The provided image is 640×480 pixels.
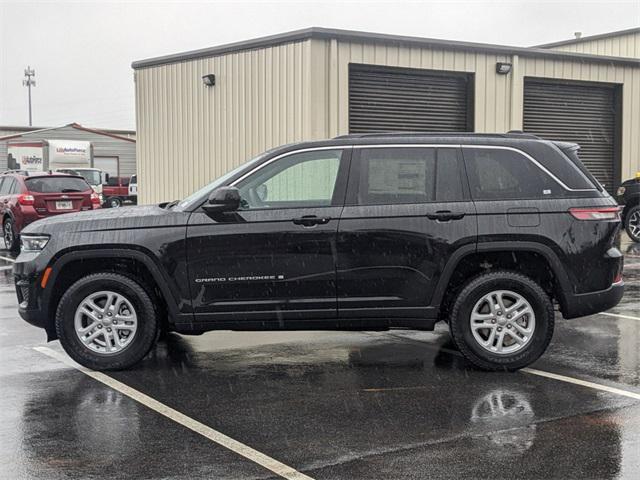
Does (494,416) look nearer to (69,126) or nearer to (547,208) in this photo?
(547,208)

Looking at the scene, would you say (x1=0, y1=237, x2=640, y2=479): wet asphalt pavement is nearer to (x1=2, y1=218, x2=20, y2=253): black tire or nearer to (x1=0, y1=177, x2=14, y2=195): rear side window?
(x1=2, y1=218, x2=20, y2=253): black tire

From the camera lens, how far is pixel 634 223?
16625mm

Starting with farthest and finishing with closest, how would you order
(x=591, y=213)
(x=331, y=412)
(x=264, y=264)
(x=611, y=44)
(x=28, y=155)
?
(x=28, y=155) < (x=611, y=44) < (x=591, y=213) < (x=264, y=264) < (x=331, y=412)

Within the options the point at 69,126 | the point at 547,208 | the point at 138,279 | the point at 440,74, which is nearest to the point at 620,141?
the point at 440,74

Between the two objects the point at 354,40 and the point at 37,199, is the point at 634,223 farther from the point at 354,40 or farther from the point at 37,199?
the point at 37,199

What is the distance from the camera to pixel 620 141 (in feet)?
69.9

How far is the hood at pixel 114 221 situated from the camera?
21.5 feet

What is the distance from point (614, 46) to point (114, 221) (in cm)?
Answer: 2401

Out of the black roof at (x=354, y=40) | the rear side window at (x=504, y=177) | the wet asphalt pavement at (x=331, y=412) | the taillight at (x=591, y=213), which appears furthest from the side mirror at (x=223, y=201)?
the black roof at (x=354, y=40)

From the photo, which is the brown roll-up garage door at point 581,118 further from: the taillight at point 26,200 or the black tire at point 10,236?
the black tire at point 10,236

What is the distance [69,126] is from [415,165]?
4875 cm

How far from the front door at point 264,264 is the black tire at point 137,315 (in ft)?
1.33

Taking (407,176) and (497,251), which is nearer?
(497,251)

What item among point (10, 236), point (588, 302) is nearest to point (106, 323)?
point (588, 302)
